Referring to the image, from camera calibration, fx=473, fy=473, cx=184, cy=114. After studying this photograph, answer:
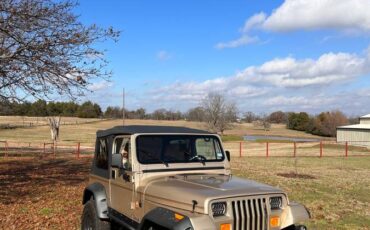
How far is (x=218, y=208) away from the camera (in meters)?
4.87

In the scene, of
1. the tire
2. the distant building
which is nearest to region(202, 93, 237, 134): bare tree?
the distant building

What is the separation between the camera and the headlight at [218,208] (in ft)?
15.8

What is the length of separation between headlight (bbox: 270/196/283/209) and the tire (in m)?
2.74

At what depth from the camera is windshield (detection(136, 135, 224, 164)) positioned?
20.2 feet

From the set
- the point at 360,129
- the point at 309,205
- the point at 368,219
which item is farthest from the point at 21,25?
the point at 360,129

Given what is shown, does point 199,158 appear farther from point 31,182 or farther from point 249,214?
point 31,182

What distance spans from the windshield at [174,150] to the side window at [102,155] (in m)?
1.09

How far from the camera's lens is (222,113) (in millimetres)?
93500

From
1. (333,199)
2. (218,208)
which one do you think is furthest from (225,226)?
(333,199)

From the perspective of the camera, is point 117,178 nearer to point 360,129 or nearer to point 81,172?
point 81,172

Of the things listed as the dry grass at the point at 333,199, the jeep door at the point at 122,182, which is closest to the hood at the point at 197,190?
the jeep door at the point at 122,182

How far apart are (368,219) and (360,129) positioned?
5985 cm

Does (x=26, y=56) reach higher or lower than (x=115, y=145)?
higher

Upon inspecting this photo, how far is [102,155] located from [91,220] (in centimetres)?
101
